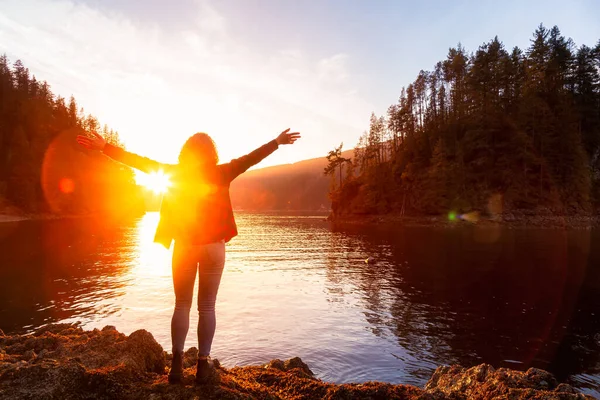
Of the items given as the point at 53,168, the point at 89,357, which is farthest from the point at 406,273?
the point at 53,168

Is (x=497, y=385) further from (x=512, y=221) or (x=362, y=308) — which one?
(x=512, y=221)

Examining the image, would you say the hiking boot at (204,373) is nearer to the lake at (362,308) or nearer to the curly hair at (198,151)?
the curly hair at (198,151)

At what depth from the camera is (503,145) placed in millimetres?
80562

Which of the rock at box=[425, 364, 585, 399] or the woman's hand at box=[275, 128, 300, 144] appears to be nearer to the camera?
the woman's hand at box=[275, 128, 300, 144]

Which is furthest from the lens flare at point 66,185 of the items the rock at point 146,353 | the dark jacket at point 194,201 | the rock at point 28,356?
the dark jacket at point 194,201

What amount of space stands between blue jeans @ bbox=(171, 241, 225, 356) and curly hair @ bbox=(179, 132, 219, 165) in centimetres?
106

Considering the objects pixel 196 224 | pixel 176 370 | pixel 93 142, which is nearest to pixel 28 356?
pixel 176 370

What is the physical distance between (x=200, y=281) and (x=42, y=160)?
115 metres

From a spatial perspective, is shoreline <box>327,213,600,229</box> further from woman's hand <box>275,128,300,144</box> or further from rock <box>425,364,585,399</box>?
woman's hand <box>275,128,300,144</box>

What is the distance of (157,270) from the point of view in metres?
26.0

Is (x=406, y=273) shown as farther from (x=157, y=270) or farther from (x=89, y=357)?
(x=89, y=357)

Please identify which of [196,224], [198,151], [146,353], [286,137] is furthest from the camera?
[146,353]

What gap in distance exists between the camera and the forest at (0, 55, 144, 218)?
85.3 m

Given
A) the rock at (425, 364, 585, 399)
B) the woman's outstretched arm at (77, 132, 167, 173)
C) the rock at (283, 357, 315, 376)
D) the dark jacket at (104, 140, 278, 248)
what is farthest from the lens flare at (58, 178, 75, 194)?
the rock at (425, 364, 585, 399)
